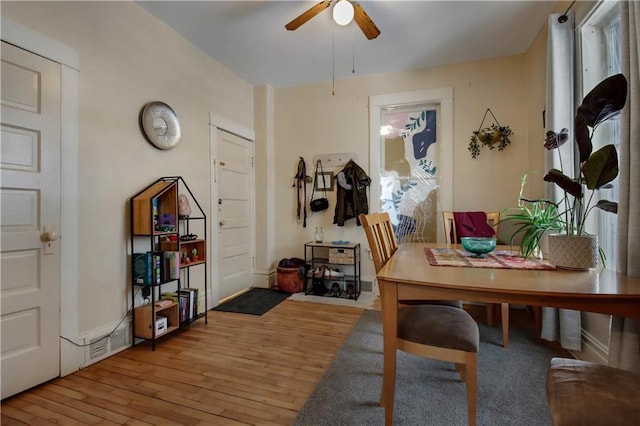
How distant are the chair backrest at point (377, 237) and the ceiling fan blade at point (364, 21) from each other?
4.81ft

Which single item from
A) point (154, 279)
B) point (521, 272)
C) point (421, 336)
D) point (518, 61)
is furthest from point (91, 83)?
point (518, 61)

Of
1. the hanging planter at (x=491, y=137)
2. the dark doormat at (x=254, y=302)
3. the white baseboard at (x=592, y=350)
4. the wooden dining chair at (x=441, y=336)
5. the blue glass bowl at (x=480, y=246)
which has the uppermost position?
the hanging planter at (x=491, y=137)

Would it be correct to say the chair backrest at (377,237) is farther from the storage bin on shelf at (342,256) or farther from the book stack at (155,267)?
the book stack at (155,267)

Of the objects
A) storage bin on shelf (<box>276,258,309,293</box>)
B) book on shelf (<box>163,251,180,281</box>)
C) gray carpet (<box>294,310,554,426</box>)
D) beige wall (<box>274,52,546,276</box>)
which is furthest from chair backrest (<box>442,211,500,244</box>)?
book on shelf (<box>163,251,180,281</box>)

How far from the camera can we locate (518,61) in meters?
3.15

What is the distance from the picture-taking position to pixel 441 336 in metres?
1.31

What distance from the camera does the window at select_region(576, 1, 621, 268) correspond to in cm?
188

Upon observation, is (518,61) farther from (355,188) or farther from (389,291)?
(389,291)

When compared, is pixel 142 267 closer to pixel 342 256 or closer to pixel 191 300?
pixel 191 300

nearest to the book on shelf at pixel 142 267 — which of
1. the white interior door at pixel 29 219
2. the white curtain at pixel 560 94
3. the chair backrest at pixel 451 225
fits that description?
the white interior door at pixel 29 219

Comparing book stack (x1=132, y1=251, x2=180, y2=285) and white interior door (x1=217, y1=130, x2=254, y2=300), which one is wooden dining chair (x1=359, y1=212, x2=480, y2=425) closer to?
book stack (x1=132, y1=251, x2=180, y2=285)

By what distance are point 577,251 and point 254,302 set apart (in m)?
2.85

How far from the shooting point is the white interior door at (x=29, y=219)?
5.34 ft

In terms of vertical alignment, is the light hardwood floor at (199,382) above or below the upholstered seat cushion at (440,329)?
below
